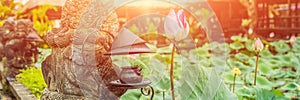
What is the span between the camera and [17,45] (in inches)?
175

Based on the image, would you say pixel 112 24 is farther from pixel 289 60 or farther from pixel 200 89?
pixel 289 60

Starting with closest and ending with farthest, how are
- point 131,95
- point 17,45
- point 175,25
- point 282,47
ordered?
point 175,25 → point 131,95 → point 17,45 → point 282,47

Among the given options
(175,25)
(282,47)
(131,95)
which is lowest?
(282,47)

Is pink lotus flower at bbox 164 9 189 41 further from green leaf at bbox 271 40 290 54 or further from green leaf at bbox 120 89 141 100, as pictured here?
green leaf at bbox 271 40 290 54

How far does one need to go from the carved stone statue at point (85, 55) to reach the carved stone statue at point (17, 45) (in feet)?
8.12

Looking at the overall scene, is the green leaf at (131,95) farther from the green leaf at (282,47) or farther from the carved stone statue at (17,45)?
the green leaf at (282,47)

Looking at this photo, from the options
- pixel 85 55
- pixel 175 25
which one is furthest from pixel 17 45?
pixel 175 25

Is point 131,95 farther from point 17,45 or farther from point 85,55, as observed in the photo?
point 17,45

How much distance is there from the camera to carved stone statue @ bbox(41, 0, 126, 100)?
1.81 metres

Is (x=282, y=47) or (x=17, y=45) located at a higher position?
(x=17, y=45)

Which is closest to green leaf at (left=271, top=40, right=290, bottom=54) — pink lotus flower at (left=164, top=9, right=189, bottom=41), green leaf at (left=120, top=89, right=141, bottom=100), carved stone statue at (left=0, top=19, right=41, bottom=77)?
carved stone statue at (left=0, top=19, right=41, bottom=77)

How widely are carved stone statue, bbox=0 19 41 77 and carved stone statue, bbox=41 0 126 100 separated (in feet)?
8.12

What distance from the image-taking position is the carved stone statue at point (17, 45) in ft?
14.6

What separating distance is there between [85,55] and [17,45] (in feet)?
9.43
